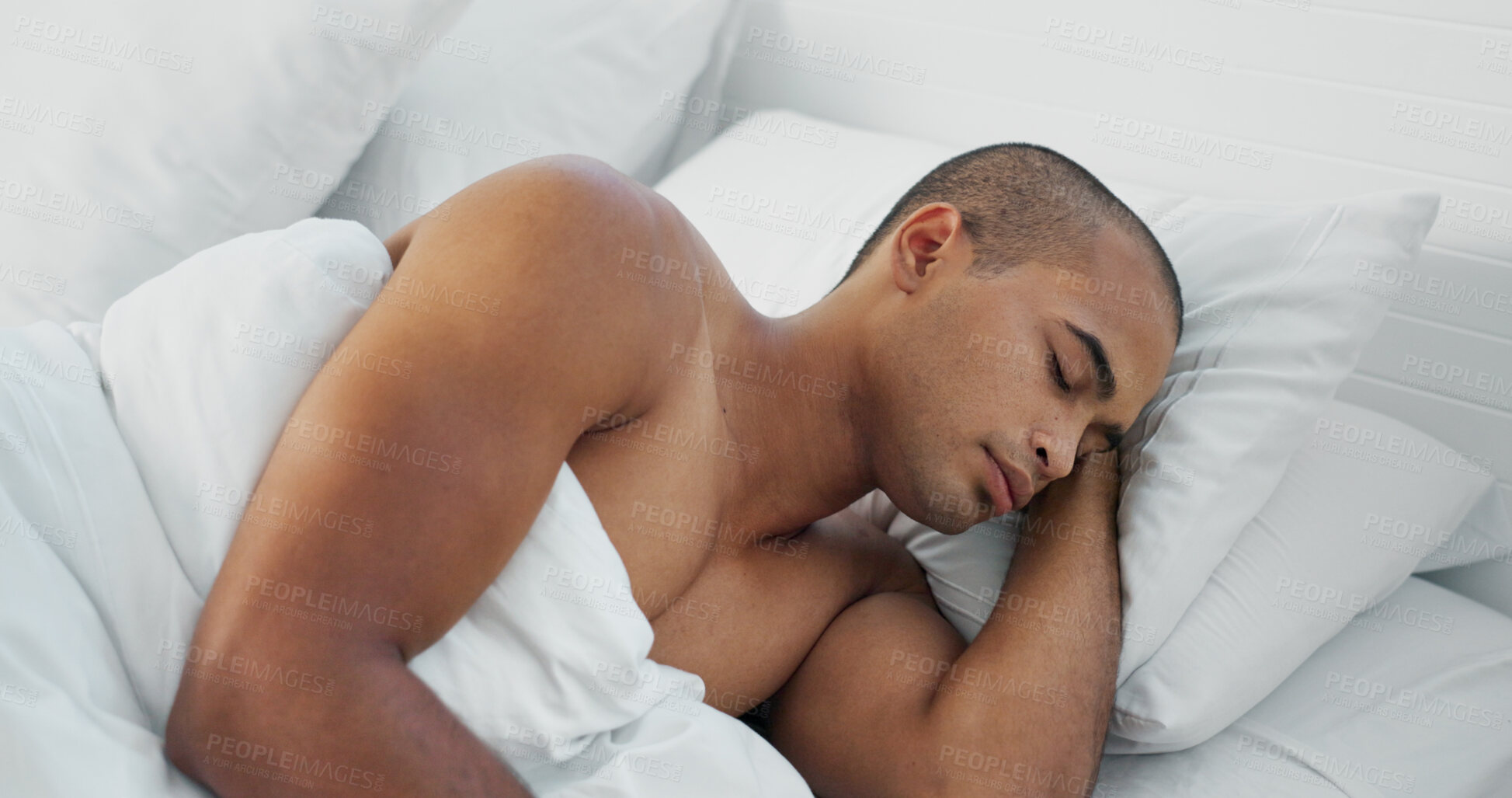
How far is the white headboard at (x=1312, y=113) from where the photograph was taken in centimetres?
139

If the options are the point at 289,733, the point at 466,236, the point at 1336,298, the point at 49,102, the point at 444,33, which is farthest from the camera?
the point at 444,33

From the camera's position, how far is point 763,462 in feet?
3.67

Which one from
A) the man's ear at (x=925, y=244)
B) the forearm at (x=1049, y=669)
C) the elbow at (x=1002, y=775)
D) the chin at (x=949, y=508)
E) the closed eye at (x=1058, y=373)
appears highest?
the man's ear at (x=925, y=244)

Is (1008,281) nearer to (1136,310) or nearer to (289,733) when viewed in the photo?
(1136,310)

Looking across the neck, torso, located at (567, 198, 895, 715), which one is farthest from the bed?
the neck

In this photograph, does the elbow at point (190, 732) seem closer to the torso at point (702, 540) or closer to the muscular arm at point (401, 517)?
the muscular arm at point (401, 517)

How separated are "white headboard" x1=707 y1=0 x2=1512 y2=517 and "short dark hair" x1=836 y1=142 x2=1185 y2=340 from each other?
292 millimetres

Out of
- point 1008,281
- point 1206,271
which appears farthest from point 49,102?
point 1206,271

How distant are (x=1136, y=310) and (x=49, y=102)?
1.35 meters

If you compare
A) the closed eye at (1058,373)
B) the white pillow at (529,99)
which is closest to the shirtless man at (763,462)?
the closed eye at (1058,373)

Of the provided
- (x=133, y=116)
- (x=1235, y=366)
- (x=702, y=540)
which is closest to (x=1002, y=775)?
(x=702, y=540)

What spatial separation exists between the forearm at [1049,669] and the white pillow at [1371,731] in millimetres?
96

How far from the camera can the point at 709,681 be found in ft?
3.51

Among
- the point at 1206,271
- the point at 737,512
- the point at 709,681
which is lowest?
the point at 709,681
